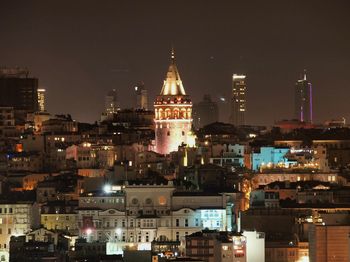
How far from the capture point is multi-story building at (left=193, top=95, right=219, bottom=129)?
279ft

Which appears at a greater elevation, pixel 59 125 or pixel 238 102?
pixel 238 102

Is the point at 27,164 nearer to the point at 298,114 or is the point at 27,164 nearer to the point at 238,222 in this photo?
the point at 238,222

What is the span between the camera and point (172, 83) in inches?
2657

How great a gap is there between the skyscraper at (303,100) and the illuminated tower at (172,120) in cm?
1324

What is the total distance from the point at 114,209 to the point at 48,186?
580 cm

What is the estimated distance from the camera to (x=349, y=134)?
73062mm

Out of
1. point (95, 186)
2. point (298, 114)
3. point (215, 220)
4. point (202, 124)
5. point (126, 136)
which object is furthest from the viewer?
Result: point (298, 114)

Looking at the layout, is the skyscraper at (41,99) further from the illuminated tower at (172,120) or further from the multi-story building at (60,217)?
the multi-story building at (60,217)

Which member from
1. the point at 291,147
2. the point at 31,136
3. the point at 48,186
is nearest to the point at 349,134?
the point at 291,147

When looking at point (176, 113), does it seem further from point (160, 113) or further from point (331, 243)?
point (331, 243)

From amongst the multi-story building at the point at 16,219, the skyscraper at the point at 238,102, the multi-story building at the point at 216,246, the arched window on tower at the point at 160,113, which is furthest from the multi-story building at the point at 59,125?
the multi-story building at the point at 216,246

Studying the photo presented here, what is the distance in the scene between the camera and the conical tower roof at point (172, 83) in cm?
6719

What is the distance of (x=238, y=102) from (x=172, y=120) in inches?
771

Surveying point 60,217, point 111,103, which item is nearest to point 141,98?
point 111,103
